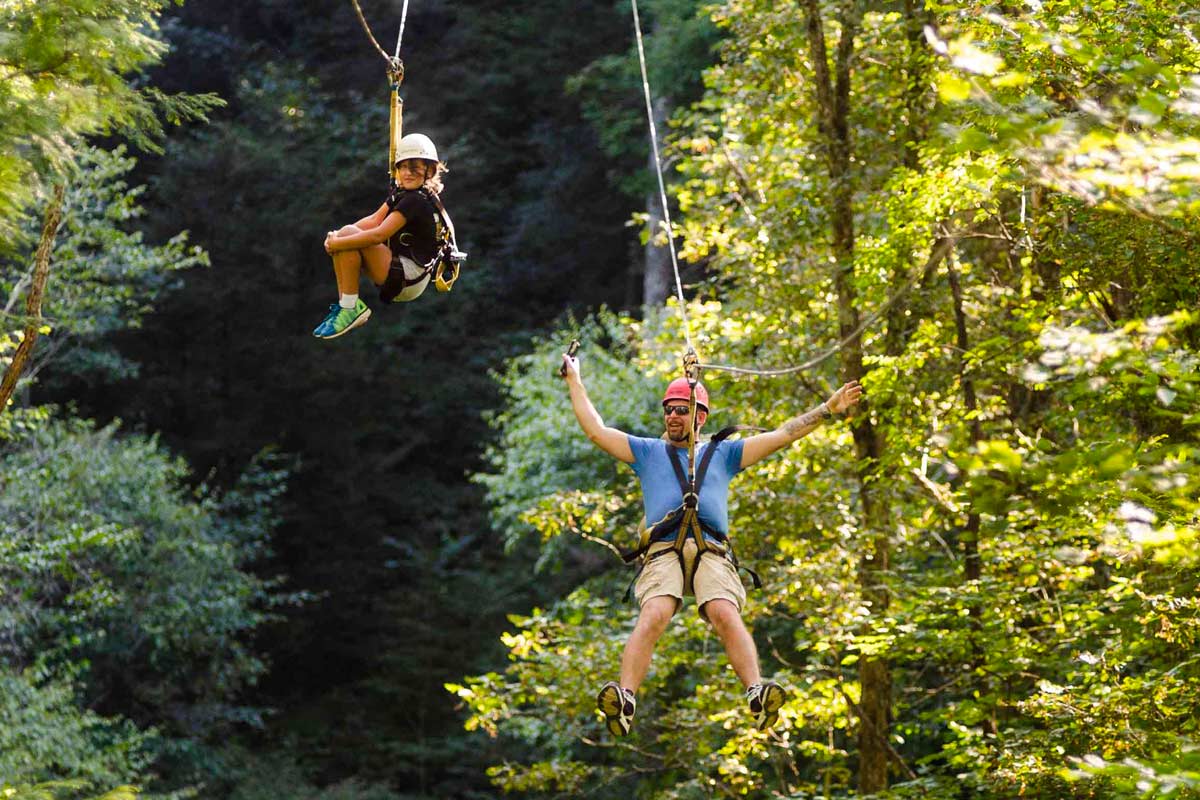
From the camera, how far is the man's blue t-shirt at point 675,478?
209 inches

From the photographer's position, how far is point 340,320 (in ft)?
17.7

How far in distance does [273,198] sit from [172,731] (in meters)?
7.58

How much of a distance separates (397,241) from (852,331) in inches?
170

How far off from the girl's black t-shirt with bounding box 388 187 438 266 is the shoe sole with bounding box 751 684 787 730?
1981 millimetres

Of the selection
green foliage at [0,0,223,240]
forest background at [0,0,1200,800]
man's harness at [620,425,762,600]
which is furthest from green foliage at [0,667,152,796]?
man's harness at [620,425,762,600]

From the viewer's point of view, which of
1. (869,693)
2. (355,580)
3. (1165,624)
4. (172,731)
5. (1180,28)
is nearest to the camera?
(1180,28)

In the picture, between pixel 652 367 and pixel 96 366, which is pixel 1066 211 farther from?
pixel 96 366

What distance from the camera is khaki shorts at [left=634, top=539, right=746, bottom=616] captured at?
5281mm

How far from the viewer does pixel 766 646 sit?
1304 cm

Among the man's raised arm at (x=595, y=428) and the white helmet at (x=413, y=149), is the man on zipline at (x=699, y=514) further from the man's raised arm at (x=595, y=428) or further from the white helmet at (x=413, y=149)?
the white helmet at (x=413, y=149)

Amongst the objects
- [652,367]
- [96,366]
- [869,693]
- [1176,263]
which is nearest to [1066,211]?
[1176,263]

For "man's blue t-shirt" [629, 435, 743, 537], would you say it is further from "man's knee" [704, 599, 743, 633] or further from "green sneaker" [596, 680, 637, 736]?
"green sneaker" [596, 680, 637, 736]

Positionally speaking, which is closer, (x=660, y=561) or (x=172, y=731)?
(x=660, y=561)

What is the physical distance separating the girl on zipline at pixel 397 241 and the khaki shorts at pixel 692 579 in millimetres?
1350
